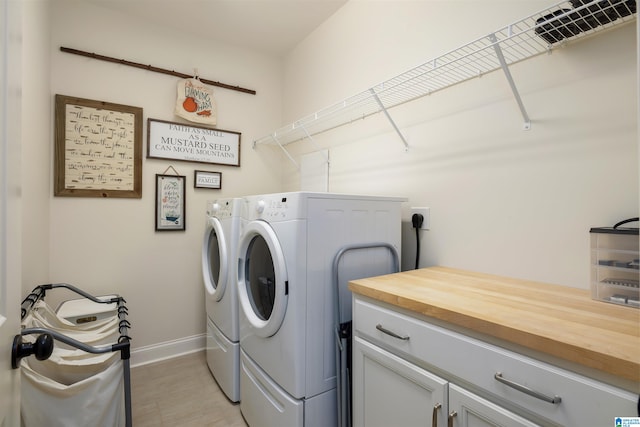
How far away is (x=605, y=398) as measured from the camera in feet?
1.99

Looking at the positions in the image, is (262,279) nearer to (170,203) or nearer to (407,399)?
(407,399)

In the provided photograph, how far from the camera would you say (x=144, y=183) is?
94.1 inches

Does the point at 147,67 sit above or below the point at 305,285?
above

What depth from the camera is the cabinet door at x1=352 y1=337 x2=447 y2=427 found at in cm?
92

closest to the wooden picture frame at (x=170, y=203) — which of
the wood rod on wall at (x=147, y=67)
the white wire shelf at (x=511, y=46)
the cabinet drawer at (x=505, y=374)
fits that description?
the wood rod on wall at (x=147, y=67)

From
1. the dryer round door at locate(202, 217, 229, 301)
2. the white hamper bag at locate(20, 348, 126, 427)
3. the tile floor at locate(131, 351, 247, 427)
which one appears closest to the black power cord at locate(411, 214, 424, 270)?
the dryer round door at locate(202, 217, 229, 301)

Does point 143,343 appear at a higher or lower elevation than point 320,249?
lower

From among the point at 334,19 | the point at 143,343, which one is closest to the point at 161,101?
the point at 334,19

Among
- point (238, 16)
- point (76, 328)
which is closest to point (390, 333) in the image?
point (76, 328)

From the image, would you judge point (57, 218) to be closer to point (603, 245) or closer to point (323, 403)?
point (323, 403)

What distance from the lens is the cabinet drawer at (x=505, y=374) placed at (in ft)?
2.03

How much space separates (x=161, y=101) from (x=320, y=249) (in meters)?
2.02

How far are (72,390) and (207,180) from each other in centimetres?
179

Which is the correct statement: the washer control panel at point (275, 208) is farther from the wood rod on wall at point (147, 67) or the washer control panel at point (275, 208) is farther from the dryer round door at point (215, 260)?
the wood rod on wall at point (147, 67)
